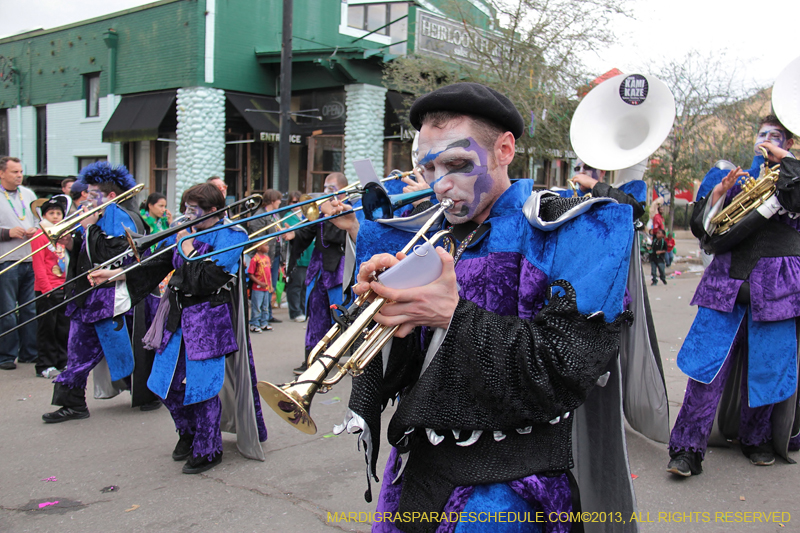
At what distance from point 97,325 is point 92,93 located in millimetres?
16446

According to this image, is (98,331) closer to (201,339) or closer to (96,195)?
(96,195)

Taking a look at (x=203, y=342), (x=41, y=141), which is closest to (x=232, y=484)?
(x=203, y=342)

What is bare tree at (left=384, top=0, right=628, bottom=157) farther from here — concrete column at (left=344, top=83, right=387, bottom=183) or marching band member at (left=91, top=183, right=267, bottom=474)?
marching band member at (left=91, top=183, right=267, bottom=474)

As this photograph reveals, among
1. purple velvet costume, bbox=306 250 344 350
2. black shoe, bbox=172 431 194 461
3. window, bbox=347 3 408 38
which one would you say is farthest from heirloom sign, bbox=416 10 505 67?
black shoe, bbox=172 431 194 461

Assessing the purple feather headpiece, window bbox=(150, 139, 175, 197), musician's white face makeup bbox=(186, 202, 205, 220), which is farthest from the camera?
window bbox=(150, 139, 175, 197)

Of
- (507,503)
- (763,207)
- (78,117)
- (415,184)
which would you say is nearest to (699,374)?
(763,207)

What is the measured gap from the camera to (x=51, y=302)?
23.2 ft

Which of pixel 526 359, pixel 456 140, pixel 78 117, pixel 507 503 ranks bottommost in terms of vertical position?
pixel 507 503

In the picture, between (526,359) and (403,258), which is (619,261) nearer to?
(526,359)

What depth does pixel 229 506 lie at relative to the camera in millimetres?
3738

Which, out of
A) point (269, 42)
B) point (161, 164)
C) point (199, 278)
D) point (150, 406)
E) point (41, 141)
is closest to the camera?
point (199, 278)

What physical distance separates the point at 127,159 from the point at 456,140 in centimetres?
1867

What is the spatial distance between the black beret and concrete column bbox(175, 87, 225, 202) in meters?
14.5

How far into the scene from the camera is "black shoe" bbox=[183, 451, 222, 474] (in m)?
4.22
